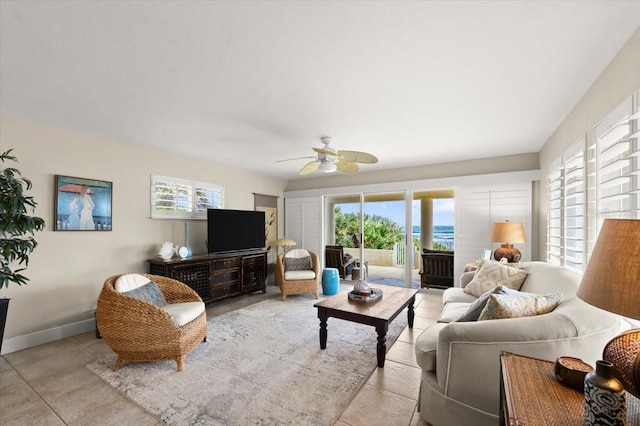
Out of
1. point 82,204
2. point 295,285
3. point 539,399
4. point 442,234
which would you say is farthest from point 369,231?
point 539,399

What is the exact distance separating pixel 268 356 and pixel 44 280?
2557 mm

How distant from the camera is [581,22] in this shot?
1.52 metres

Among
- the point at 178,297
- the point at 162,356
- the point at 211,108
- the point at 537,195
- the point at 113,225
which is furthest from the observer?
the point at 537,195

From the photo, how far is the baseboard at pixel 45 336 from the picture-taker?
2793mm

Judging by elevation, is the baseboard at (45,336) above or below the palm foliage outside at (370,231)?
below

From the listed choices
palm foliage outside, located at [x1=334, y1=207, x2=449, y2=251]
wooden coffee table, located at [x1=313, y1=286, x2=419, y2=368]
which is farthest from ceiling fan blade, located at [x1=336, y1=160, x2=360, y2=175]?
palm foliage outside, located at [x1=334, y1=207, x2=449, y2=251]

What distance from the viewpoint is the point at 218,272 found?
4.34m

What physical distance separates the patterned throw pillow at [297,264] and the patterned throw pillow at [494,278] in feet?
8.94

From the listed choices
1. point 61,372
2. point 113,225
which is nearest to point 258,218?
point 113,225

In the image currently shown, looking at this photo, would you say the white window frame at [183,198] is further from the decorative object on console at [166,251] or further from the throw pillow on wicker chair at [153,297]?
the throw pillow on wicker chair at [153,297]

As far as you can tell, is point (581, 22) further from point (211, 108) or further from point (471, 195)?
point (471, 195)

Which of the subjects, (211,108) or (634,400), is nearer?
(634,400)

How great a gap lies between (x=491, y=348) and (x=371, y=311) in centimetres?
Result: 128

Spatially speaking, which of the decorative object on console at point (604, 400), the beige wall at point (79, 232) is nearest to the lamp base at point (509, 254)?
the decorative object on console at point (604, 400)
